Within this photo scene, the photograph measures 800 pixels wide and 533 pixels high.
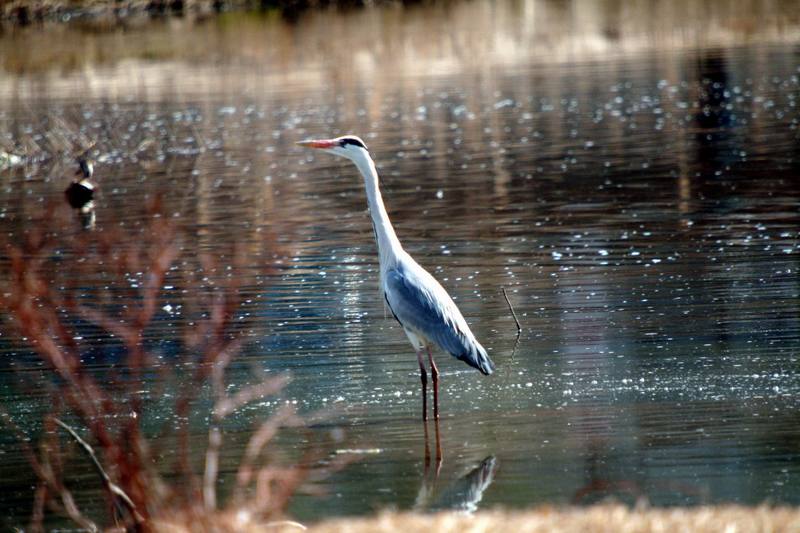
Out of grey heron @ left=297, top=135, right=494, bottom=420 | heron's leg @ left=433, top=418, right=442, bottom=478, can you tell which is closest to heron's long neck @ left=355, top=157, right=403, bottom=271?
grey heron @ left=297, top=135, right=494, bottom=420

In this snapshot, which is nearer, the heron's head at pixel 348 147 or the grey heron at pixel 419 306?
the grey heron at pixel 419 306

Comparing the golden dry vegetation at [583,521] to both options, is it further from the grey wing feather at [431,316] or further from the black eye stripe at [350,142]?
the black eye stripe at [350,142]

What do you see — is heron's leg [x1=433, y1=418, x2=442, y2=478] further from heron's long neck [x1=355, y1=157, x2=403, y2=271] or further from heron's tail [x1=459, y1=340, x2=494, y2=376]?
heron's long neck [x1=355, y1=157, x2=403, y2=271]

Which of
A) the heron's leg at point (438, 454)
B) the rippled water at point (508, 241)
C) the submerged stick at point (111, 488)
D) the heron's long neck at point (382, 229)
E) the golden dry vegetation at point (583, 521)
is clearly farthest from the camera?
the heron's long neck at point (382, 229)

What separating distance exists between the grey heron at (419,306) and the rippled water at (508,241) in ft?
1.34

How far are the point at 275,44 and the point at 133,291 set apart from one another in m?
37.3

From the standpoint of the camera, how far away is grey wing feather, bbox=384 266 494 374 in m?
10.1

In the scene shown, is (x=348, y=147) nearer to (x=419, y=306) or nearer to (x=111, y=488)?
(x=419, y=306)

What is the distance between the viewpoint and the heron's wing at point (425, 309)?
10.1 metres

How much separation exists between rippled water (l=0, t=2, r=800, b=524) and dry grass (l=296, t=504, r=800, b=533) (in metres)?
0.68

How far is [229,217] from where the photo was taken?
69.6ft

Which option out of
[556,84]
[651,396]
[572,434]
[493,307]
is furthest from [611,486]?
[556,84]

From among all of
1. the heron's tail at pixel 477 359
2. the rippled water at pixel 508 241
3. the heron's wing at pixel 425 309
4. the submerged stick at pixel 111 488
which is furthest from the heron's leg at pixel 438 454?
the submerged stick at pixel 111 488

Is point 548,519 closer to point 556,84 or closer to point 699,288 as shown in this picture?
point 699,288
